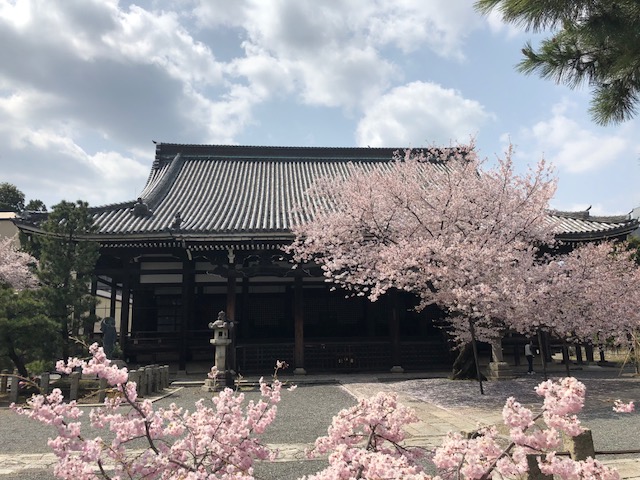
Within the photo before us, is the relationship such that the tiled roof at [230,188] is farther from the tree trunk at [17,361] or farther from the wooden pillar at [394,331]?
the wooden pillar at [394,331]

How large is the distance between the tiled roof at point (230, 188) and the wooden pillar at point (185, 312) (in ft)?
5.55

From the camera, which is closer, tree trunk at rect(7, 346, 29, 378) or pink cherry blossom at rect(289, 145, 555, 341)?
pink cherry blossom at rect(289, 145, 555, 341)

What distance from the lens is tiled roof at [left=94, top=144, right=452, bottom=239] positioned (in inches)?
594

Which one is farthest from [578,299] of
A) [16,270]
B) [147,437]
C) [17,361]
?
[16,270]

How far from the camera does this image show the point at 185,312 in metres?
15.2

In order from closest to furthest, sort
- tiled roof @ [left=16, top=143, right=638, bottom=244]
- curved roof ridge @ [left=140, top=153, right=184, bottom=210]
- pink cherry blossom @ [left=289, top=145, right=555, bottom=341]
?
1. pink cherry blossom @ [left=289, top=145, right=555, bottom=341]
2. tiled roof @ [left=16, top=143, right=638, bottom=244]
3. curved roof ridge @ [left=140, top=153, right=184, bottom=210]

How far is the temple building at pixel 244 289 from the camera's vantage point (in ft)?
47.9

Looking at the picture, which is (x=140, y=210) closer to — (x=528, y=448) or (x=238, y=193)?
(x=238, y=193)

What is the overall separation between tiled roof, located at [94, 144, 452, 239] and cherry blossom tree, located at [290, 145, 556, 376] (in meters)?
2.73

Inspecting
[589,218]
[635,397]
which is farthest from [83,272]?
[589,218]

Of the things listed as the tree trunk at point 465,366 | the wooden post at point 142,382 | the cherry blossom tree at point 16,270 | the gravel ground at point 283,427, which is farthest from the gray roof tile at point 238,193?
the cherry blossom tree at point 16,270

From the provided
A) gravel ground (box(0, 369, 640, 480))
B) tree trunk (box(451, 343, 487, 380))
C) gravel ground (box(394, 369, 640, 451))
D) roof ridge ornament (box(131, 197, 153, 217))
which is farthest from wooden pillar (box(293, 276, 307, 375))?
roof ridge ornament (box(131, 197, 153, 217))

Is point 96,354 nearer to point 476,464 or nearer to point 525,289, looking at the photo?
point 476,464

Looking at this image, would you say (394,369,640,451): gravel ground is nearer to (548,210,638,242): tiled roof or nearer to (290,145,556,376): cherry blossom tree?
(290,145,556,376): cherry blossom tree
